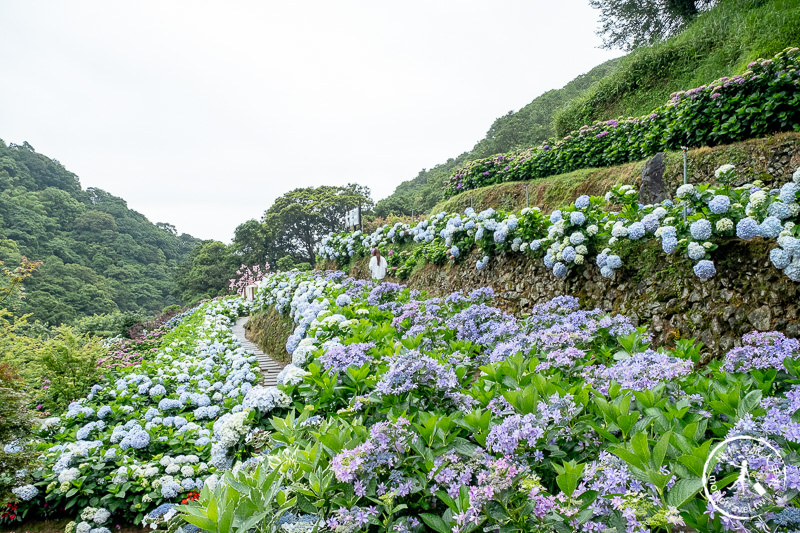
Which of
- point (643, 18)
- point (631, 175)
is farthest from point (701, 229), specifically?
point (643, 18)

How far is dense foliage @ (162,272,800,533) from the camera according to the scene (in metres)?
1.06

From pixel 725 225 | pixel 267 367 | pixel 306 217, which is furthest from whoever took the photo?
pixel 306 217

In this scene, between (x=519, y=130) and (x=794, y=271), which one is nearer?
(x=794, y=271)

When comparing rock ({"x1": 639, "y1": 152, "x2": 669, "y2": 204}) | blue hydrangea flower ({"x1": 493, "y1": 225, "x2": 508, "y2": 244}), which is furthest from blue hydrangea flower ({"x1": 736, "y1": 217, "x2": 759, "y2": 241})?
rock ({"x1": 639, "y1": 152, "x2": 669, "y2": 204})

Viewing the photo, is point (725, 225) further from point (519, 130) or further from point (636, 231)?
point (519, 130)

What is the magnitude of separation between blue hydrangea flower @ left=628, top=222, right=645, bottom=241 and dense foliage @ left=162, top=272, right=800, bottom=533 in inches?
63.1

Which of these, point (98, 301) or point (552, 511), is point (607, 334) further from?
point (98, 301)

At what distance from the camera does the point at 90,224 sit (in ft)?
106

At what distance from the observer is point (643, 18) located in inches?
573

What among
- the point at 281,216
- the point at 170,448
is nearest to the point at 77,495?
the point at 170,448

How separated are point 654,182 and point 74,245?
36273 mm

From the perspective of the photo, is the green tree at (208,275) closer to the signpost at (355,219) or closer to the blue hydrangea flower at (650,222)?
the signpost at (355,219)

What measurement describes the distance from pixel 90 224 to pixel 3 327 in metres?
30.6

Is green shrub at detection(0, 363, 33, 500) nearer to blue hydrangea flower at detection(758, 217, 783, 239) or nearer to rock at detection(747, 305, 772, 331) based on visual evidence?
rock at detection(747, 305, 772, 331)
